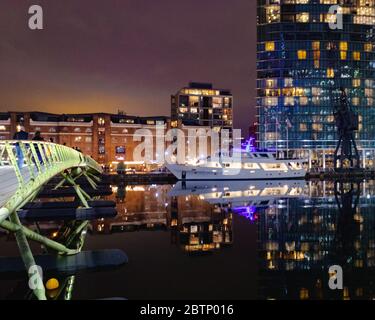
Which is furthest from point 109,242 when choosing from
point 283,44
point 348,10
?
point 348,10

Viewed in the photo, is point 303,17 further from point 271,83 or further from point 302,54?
point 271,83

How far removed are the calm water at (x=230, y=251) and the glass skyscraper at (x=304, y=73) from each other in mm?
77106

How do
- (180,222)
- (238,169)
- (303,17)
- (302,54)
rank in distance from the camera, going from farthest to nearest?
(303,17)
(302,54)
(238,169)
(180,222)

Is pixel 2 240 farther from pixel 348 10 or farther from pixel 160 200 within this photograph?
pixel 348 10

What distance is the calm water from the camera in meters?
12.5

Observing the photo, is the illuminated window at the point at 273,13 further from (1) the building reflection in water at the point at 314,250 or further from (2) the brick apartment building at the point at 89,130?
(1) the building reflection in water at the point at 314,250

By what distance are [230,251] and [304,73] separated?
328 ft

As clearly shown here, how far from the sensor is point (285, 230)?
75.3 feet

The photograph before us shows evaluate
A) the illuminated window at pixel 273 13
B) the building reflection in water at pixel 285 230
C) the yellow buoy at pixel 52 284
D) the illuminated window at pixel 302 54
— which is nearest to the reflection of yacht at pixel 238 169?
the building reflection in water at pixel 285 230

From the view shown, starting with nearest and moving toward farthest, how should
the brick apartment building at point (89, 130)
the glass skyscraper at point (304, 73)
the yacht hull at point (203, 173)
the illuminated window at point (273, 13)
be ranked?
the yacht hull at point (203, 173)
the brick apartment building at point (89, 130)
the glass skyscraper at point (304, 73)
the illuminated window at point (273, 13)

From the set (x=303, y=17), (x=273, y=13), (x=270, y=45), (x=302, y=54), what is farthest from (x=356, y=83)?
(x=273, y=13)

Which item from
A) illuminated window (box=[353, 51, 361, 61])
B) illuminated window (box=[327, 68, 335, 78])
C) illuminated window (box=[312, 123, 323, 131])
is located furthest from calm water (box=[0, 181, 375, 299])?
illuminated window (box=[353, 51, 361, 61])

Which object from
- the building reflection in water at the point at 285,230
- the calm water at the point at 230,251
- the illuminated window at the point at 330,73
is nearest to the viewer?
the calm water at the point at 230,251

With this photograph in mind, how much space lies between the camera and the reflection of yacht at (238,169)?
66000 mm
